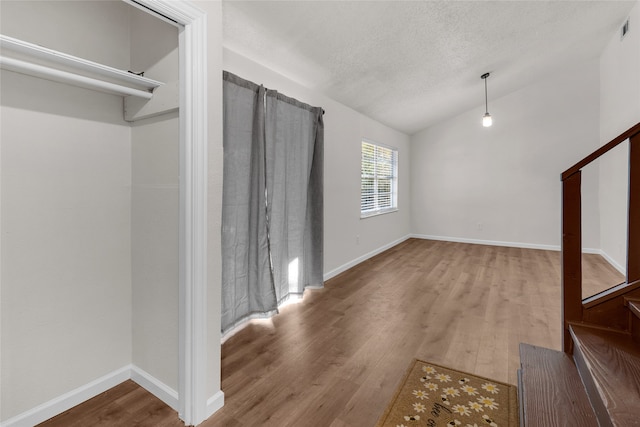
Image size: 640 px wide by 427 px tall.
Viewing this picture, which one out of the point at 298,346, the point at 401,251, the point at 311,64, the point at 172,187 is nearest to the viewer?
the point at 172,187

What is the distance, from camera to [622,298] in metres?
1.50

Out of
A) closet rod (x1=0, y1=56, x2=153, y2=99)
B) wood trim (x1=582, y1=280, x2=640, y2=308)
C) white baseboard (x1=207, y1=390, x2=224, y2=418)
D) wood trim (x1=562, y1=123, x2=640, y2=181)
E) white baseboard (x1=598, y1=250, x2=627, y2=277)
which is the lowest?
white baseboard (x1=207, y1=390, x2=224, y2=418)

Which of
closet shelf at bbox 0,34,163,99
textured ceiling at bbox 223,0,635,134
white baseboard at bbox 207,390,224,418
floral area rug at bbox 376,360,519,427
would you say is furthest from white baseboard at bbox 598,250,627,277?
closet shelf at bbox 0,34,163,99

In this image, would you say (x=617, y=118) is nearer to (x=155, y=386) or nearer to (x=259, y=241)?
(x=259, y=241)

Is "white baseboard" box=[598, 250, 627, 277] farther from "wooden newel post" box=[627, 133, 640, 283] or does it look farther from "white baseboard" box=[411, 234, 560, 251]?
"wooden newel post" box=[627, 133, 640, 283]

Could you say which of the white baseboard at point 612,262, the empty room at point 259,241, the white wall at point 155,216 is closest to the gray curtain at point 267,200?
the empty room at point 259,241

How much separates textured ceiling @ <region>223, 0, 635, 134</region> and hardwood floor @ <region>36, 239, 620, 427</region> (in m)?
2.33

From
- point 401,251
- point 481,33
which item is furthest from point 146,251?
point 401,251

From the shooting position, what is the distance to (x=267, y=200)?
2713mm

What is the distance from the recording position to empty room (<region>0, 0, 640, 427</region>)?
146 centimetres

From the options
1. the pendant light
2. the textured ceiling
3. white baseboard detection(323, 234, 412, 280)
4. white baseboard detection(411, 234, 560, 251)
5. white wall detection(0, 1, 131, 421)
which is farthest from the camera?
white baseboard detection(411, 234, 560, 251)

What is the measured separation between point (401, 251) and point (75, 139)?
4986 mm

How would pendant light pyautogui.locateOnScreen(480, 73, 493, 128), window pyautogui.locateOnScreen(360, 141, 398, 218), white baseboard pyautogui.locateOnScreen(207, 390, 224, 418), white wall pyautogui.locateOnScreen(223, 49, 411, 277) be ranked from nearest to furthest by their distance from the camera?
white baseboard pyautogui.locateOnScreen(207, 390, 224, 418), white wall pyautogui.locateOnScreen(223, 49, 411, 277), pendant light pyautogui.locateOnScreen(480, 73, 493, 128), window pyautogui.locateOnScreen(360, 141, 398, 218)

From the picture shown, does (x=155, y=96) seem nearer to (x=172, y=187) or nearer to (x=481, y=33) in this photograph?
(x=172, y=187)
